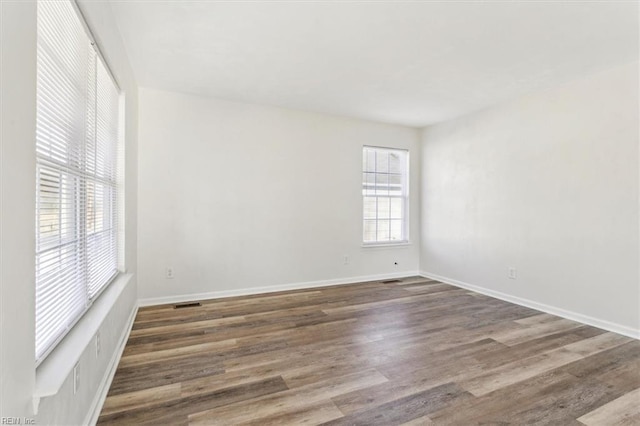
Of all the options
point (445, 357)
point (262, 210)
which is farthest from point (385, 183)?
point (445, 357)

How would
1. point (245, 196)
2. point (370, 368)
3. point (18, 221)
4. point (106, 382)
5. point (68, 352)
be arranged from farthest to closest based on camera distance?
point (245, 196) → point (370, 368) → point (106, 382) → point (68, 352) → point (18, 221)

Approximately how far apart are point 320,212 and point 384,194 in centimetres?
129

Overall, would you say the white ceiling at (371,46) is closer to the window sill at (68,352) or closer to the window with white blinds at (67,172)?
the window with white blinds at (67,172)

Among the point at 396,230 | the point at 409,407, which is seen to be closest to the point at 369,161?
the point at 396,230

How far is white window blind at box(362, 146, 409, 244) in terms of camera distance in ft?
16.7

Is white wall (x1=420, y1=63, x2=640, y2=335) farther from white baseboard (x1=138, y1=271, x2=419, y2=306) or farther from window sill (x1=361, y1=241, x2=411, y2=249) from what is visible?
white baseboard (x1=138, y1=271, x2=419, y2=306)

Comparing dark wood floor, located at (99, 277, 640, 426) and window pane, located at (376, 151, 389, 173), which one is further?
window pane, located at (376, 151, 389, 173)

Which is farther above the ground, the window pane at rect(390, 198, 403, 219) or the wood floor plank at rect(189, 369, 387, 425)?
the window pane at rect(390, 198, 403, 219)

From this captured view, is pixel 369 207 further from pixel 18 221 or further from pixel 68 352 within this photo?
pixel 18 221

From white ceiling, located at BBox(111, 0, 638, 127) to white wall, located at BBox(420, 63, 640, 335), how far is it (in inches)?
14.1

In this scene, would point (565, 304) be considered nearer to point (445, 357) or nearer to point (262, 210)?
point (445, 357)

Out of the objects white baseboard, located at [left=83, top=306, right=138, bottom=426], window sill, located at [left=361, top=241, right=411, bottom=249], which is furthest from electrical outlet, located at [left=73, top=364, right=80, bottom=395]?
window sill, located at [left=361, top=241, right=411, bottom=249]

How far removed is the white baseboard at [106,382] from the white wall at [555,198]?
4325 mm

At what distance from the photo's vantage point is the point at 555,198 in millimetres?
3492
